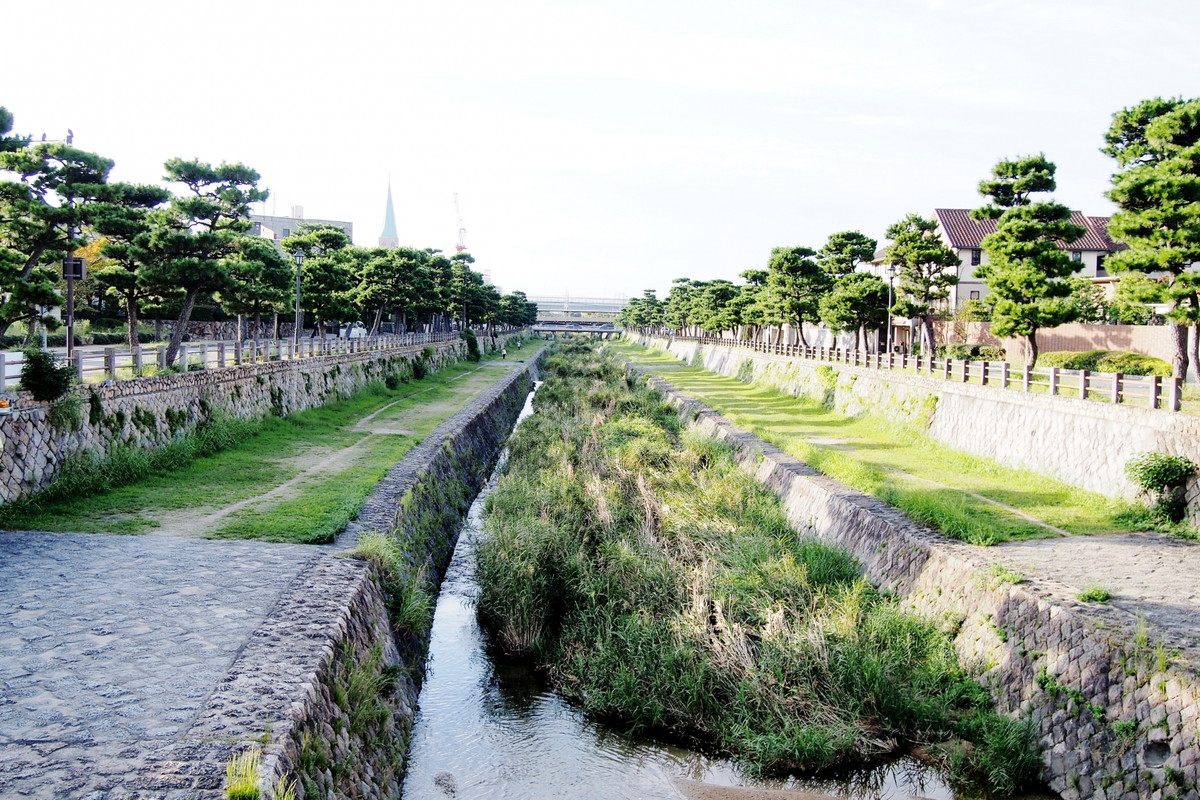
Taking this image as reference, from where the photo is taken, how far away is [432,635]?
40.9ft

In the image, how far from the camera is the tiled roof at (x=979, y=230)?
5653 centimetres

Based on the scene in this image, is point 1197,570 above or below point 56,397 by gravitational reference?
below

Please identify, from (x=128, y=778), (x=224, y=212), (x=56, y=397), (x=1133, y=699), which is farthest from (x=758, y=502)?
(x=224, y=212)

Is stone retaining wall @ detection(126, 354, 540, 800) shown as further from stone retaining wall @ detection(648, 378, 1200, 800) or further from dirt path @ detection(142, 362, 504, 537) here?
stone retaining wall @ detection(648, 378, 1200, 800)

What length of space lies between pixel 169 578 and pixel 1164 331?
37062mm

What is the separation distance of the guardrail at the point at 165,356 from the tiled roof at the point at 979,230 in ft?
134

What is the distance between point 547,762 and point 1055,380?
47.2ft

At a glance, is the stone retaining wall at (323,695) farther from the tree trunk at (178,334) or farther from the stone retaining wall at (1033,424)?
the stone retaining wall at (1033,424)

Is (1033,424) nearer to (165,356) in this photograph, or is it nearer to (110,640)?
(110,640)

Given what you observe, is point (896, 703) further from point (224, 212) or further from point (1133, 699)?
point (224, 212)

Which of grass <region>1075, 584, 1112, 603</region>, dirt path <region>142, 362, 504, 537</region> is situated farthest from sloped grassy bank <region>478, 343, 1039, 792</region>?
dirt path <region>142, 362, 504, 537</region>

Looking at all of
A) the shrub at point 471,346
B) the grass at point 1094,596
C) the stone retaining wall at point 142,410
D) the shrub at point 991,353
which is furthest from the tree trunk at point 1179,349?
the shrub at point 471,346

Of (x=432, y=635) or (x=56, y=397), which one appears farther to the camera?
(x=56, y=397)

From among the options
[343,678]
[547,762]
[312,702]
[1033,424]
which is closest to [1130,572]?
[547,762]
